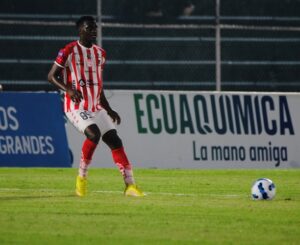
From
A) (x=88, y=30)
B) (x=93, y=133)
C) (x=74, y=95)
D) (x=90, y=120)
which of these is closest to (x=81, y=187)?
(x=93, y=133)

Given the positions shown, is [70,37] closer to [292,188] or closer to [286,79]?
[286,79]

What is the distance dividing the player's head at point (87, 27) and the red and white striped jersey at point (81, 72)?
16cm

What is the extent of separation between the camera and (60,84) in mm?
13523

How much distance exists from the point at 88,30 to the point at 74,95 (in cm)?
88

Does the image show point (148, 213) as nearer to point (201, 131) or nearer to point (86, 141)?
point (86, 141)

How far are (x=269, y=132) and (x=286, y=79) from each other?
4.59 metres

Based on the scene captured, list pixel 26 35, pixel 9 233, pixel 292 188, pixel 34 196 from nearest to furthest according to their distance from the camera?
1. pixel 9 233
2. pixel 34 196
3. pixel 292 188
4. pixel 26 35

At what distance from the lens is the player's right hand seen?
43.7 feet

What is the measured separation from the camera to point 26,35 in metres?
24.0

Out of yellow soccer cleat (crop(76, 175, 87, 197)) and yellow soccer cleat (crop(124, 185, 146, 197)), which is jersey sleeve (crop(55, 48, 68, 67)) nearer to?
yellow soccer cleat (crop(76, 175, 87, 197))

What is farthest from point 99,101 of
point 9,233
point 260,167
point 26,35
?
point 26,35

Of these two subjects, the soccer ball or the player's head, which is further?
the player's head

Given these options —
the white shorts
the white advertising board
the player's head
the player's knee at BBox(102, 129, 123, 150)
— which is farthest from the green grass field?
the white advertising board

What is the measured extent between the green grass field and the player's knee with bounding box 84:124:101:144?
723mm
